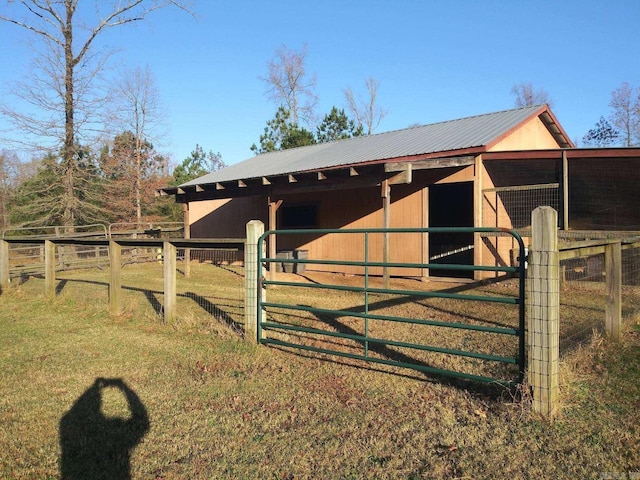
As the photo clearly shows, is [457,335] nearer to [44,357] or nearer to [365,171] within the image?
[44,357]

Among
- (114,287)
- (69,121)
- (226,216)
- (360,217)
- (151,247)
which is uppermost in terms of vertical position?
(69,121)

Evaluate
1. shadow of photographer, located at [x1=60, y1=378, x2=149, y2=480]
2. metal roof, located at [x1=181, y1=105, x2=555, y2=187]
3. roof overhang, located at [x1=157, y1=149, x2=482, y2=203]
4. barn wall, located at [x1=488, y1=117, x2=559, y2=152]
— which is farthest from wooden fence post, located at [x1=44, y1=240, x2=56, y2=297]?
barn wall, located at [x1=488, y1=117, x2=559, y2=152]

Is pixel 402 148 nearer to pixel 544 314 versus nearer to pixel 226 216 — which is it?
pixel 226 216

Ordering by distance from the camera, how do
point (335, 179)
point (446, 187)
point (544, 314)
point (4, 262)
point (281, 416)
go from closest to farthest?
point (544, 314) → point (281, 416) → point (4, 262) → point (335, 179) → point (446, 187)

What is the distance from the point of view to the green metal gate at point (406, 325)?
3834 mm

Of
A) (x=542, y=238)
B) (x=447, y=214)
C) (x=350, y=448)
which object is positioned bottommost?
(x=350, y=448)

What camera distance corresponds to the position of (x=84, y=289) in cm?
947

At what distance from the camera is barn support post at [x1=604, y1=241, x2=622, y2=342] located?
534 centimetres

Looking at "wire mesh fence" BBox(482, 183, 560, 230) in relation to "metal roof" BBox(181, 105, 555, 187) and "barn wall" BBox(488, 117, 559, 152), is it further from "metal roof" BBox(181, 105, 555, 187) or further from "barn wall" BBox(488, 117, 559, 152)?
"metal roof" BBox(181, 105, 555, 187)

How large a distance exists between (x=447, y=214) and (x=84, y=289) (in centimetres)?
1031

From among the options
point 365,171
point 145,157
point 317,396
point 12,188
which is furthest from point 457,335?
point 12,188

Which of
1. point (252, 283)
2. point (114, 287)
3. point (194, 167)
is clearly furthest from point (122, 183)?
point (252, 283)

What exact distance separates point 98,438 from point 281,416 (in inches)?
49.6

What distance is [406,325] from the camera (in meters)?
6.33
